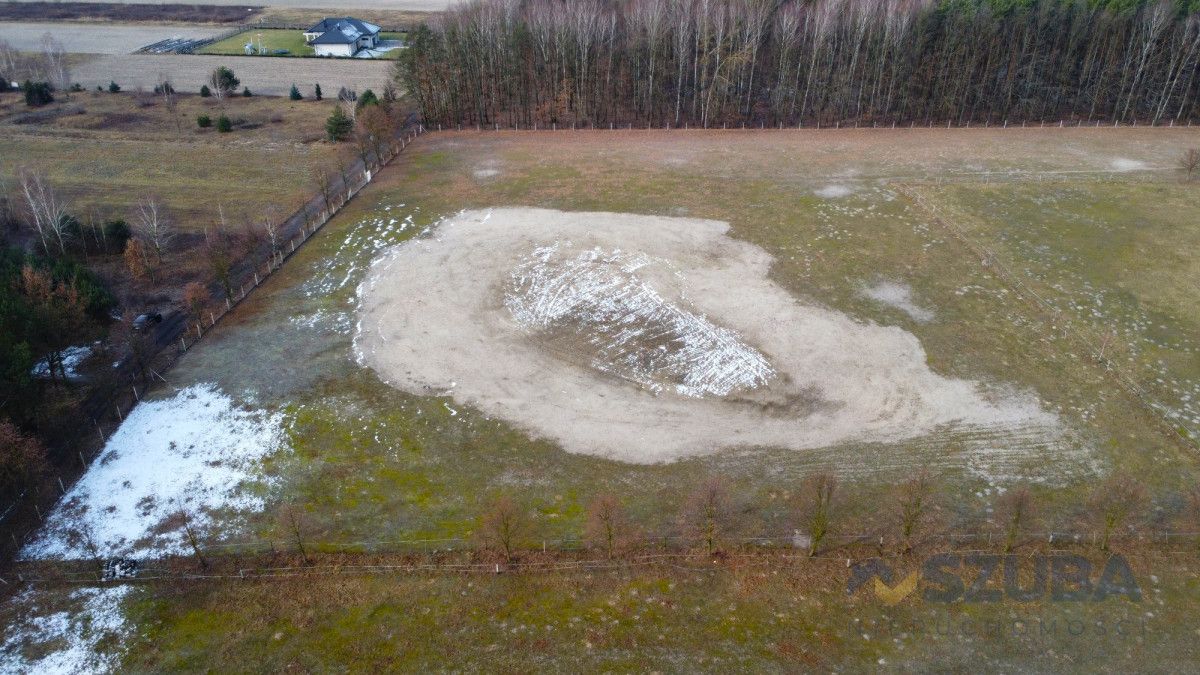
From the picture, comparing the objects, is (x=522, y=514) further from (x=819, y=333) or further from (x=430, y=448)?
(x=819, y=333)

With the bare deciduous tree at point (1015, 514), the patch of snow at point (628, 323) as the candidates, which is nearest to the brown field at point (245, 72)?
the patch of snow at point (628, 323)

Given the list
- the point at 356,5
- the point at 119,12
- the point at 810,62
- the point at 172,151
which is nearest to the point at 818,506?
the point at 810,62

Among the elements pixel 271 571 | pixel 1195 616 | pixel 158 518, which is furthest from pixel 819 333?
pixel 158 518

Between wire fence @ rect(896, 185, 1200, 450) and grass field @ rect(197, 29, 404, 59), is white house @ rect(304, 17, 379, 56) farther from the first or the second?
wire fence @ rect(896, 185, 1200, 450)

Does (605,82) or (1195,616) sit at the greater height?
(605,82)

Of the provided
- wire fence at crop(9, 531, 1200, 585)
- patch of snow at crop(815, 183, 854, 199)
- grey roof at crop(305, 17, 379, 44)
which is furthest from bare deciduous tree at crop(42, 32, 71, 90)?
patch of snow at crop(815, 183, 854, 199)

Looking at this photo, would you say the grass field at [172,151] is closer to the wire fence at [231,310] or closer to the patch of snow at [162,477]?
the wire fence at [231,310]
